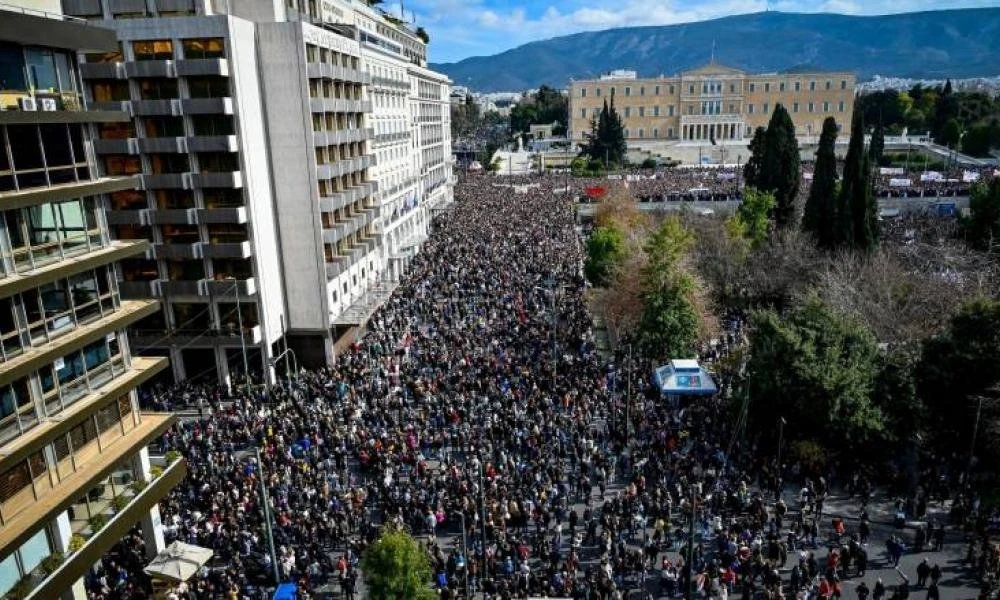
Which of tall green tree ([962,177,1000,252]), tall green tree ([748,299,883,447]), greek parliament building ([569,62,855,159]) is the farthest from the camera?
greek parliament building ([569,62,855,159])

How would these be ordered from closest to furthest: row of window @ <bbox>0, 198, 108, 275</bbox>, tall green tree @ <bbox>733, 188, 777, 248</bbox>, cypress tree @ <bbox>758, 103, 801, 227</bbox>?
row of window @ <bbox>0, 198, 108, 275</bbox> < tall green tree @ <bbox>733, 188, 777, 248</bbox> < cypress tree @ <bbox>758, 103, 801, 227</bbox>

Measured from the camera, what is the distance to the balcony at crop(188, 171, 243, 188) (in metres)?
29.0

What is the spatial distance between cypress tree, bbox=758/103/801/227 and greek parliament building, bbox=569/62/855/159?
73.4 metres

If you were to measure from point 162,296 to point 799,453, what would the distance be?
26810 millimetres

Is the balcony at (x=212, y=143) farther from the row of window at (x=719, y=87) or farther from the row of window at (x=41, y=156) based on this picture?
the row of window at (x=719, y=87)

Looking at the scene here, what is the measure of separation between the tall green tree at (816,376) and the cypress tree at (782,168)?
3191 centimetres

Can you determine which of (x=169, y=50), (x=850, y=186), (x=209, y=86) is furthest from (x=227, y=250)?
(x=850, y=186)

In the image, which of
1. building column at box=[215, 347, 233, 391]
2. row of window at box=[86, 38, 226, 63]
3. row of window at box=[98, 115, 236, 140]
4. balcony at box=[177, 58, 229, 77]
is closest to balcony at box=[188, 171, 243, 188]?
row of window at box=[98, 115, 236, 140]

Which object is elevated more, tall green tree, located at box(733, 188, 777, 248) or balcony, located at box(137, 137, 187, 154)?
balcony, located at box(137, 137, 187, 154)

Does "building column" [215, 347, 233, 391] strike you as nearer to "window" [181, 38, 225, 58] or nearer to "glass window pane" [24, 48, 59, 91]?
"window" [181, 38, 225, 58]

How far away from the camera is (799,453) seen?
22344 millimetres

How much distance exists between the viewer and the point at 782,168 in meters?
54.6

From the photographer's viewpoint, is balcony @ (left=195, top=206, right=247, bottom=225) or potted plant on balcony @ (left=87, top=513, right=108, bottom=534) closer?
potted plant on balcony @ (left=87, top=513, right=108, bottom=534)

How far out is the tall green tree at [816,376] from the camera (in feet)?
72.3
